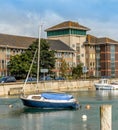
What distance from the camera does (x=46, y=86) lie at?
99.2 metres

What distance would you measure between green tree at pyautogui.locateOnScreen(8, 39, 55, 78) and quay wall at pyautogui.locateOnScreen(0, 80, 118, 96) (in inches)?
266

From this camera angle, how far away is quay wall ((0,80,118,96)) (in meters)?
85.1

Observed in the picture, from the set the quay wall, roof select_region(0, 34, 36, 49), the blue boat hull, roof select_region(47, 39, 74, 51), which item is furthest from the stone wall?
roof select_region(0, 34, 36, 49)

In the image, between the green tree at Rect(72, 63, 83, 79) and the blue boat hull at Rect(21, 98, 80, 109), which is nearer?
the blue boat hull at Rect(21, 98, 80, 109)

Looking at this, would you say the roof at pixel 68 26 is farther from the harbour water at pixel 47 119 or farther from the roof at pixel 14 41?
the harbour water at pixel 47 119

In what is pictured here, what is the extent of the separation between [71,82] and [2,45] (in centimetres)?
2125

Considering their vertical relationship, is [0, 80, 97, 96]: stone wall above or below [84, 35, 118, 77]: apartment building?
below

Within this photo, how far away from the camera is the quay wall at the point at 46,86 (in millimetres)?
85062

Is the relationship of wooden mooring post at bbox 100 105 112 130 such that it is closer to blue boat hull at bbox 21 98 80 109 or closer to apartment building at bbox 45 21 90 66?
blue boat hull at bbox 21 98 80 109

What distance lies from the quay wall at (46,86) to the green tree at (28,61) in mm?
6745

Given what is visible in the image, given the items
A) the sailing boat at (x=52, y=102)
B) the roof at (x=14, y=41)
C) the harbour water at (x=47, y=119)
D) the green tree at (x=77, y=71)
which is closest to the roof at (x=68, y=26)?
the roof at (x=14, y=41)

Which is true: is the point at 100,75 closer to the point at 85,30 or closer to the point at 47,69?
the point at 85,30

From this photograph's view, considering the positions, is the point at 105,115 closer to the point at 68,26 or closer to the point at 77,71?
the point at 77,71

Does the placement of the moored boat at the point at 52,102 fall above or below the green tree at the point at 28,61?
below
